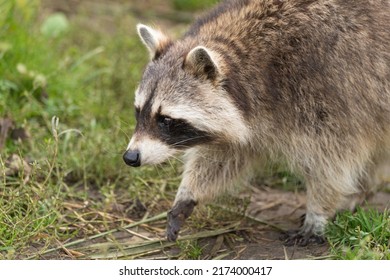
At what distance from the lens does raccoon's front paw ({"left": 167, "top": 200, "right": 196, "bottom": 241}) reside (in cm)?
549

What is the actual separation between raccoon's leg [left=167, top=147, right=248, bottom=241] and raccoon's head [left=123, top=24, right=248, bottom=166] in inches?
15.9

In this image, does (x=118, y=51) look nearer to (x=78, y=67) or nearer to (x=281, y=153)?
(x=78, y=67)

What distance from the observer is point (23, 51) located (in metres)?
7.38

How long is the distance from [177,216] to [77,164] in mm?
1271

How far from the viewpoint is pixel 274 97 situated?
17.5 feet

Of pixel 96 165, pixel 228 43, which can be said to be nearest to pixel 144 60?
pixel 96 165

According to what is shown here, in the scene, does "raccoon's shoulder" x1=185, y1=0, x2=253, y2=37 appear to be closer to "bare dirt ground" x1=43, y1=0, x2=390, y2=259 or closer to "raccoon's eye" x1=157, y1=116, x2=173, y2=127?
"raccoon's eye" x1=157, y1=116, x2=173, y2=127

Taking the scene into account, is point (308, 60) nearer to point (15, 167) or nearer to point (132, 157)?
point (132, 157)

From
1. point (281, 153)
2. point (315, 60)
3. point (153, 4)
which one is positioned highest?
point (315, 60)

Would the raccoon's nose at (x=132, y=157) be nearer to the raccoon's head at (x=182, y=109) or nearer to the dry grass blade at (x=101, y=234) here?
the raccoon's head at (x=182, y=109)

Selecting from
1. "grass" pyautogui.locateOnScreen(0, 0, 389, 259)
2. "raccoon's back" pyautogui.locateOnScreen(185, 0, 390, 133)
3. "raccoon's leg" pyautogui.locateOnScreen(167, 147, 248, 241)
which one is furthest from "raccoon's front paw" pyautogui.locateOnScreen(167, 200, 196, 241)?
"raccoon's back" pyautogui.locateOnScreen(185, 0, 390, 133)

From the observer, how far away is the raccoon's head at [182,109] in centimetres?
505

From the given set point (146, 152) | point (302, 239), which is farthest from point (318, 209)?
point (146, 152)

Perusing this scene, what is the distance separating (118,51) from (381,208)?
3.67 meters
